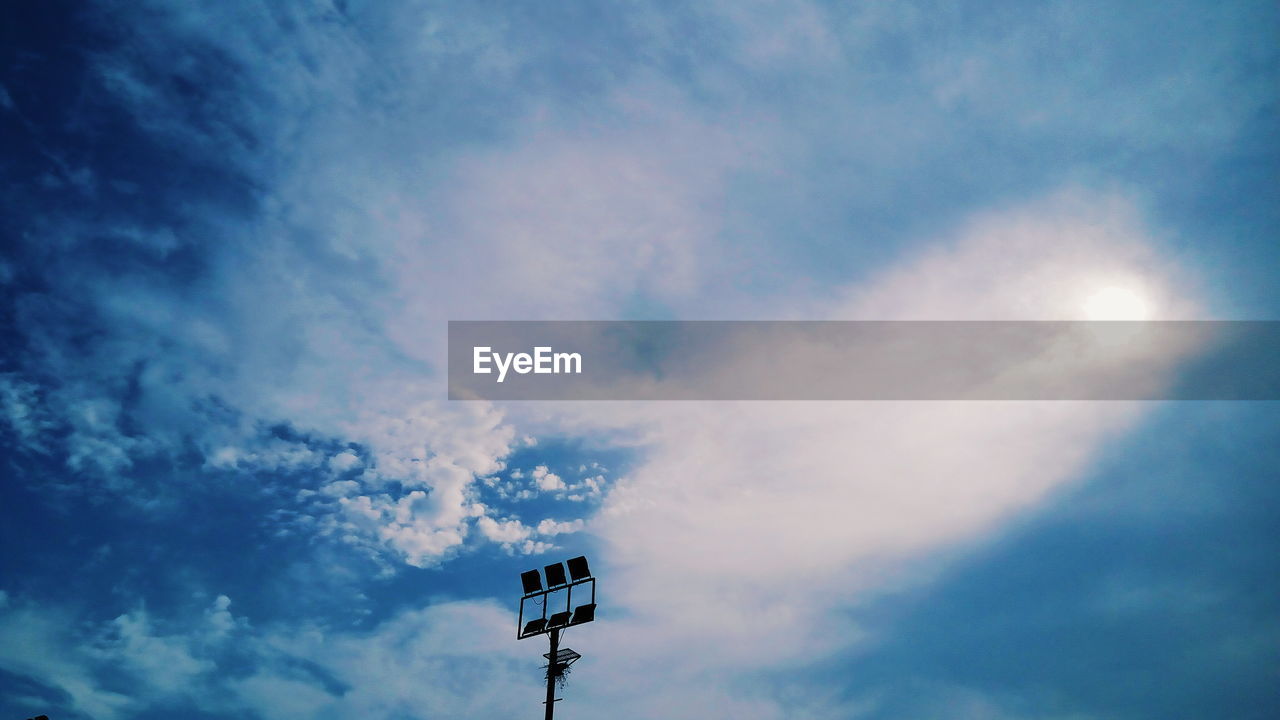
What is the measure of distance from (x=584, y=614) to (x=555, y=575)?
218 centimetres

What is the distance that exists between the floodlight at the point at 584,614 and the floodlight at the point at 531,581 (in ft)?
7.27

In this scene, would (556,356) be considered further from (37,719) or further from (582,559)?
(37,719)

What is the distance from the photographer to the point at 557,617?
Answer: 2736cm

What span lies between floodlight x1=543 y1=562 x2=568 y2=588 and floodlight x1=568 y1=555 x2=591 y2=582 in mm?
435

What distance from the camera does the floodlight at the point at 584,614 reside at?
27.2 m

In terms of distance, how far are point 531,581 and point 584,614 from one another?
3086mm

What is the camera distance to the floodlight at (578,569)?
27922 millimetres

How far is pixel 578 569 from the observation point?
2805 centimetres

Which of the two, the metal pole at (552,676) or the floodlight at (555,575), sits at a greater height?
the floodlight at (555,575)

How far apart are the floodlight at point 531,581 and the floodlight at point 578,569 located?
5.88 ft

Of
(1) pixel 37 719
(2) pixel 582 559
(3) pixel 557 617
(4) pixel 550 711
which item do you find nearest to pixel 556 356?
(2) pixel 582 559

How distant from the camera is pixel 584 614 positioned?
89.8ft

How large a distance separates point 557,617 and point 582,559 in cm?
268

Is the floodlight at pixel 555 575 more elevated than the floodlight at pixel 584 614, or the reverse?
the floodlight at pixel 555 575
